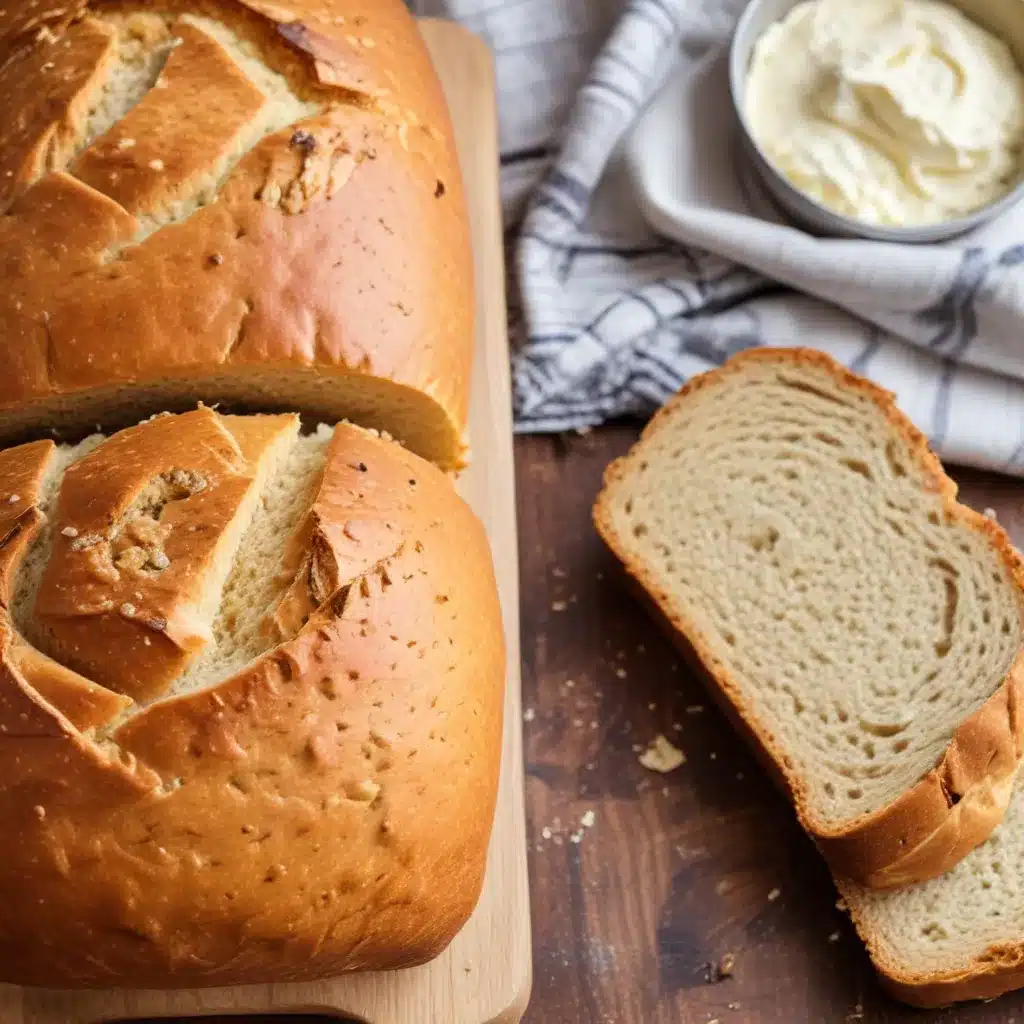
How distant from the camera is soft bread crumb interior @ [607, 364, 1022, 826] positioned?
8.87 ft

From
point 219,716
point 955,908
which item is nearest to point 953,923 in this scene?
point 955,908

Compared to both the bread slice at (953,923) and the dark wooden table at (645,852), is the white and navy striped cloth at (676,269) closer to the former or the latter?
the dark wooden table at (645,852)

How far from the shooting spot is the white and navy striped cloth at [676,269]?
3076 millimetres

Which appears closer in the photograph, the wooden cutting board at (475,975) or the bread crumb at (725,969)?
the wooden cutting board at (475,975)

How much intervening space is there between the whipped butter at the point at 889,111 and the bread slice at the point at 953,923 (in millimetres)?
1357

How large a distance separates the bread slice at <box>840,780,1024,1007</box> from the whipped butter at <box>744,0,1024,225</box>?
53.4 inches

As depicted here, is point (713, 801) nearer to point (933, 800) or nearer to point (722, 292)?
point (933, 800)

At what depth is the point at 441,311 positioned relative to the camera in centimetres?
249

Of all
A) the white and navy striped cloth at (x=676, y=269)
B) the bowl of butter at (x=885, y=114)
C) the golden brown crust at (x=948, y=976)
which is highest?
the bowl of butter at (x=885, y=114)

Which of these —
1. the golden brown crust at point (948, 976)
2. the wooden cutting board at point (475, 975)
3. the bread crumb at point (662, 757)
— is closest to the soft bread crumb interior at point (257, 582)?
the wooden cutting board at point (475, 975)

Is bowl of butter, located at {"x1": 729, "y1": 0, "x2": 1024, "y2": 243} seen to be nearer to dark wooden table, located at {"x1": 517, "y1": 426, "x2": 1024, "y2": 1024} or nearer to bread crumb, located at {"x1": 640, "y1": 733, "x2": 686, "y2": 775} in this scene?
dark wooden table, located at {"x1": 517, "y1": 426, "x2": 1024, "y2": 1024}

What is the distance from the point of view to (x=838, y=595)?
2.84 m

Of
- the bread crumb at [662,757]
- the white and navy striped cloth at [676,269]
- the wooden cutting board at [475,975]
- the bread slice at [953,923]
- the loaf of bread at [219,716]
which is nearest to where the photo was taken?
the loaf of bread at [219,716]

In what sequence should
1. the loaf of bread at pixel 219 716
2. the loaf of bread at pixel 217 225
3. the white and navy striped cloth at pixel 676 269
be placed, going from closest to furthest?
the loaf of bread at pixel 219 716, the loaf of bread at pixel 217 225, the white and navy striped cloth at pixel 676 269
